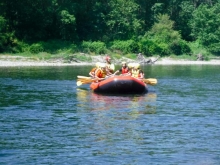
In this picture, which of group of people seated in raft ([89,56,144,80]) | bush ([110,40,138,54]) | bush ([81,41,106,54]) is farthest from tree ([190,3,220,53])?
group of people seated in raft ([89,56,144,80])

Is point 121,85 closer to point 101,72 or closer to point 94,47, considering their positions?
point 101,72

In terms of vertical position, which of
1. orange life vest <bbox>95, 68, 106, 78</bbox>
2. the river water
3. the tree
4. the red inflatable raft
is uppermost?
the tree

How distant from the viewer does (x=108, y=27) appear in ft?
220

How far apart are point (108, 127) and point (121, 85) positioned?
8826 mm

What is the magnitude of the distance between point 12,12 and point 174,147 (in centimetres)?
4711

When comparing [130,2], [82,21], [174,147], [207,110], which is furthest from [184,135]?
[130,2]

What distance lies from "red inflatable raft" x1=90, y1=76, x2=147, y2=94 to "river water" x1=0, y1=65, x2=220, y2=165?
42 cm

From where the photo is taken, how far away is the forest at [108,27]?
5928 cm

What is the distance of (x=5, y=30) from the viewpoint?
5784cm

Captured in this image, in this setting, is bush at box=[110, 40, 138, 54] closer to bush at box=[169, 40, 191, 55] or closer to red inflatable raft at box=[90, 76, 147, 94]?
bush at box=[169, 40, 191, 55]

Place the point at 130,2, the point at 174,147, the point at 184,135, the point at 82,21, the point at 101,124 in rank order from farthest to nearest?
the point at 130,2 < the point at 82,21 < the point at 101,124 < the point at 184,135 < the point at 174,147

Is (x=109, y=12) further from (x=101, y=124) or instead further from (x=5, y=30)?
(x=101, y=124)

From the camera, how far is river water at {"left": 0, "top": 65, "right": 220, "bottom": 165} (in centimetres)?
1424

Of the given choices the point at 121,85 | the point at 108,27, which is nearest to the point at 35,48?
the point at 108,27
